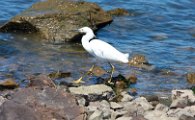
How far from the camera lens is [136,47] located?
489 inches

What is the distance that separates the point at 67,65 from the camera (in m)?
10.7

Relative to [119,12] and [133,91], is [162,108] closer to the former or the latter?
[133,91]

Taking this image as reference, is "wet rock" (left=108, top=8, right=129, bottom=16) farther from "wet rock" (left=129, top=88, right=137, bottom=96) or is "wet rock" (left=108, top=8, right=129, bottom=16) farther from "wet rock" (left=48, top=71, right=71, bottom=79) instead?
"wet rock" (left=129, top=88, right=137, bottom=96)

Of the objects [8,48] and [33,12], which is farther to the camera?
[33,12]

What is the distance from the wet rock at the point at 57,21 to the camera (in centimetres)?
1234

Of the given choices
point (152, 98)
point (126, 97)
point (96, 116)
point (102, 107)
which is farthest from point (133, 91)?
point (96, 116)

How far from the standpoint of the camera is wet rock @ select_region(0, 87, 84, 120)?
6363 millimetres

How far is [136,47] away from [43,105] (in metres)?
5.99

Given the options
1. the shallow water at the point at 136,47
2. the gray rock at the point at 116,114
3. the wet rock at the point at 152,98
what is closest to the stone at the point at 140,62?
the shallow water at the point at 136,47

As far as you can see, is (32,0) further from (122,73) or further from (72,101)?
(72,101)

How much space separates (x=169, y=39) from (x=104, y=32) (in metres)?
1.59

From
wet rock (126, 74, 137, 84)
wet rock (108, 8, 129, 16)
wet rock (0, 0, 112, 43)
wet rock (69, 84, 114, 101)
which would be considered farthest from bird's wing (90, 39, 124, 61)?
wet rock (108, 8, 129, 16)

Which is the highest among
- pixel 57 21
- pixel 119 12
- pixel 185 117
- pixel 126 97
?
pixel 57 21

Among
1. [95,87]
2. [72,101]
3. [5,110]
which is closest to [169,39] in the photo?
[95,87]
